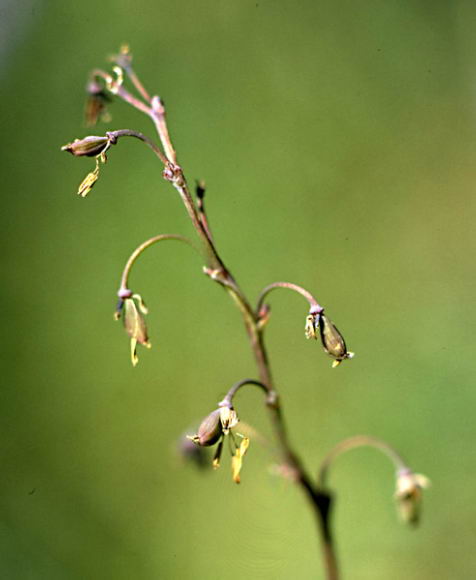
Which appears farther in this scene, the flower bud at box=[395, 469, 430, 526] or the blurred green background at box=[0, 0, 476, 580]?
the blurred green background at box=[0, 0, 476, 580]

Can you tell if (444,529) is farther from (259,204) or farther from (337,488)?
(259,204)

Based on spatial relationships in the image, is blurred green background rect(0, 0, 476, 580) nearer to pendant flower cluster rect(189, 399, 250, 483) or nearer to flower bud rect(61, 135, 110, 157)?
pendant flower cluster rect(189, 399, 250, 483)

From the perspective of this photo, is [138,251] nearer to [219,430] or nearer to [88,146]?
[88,146]

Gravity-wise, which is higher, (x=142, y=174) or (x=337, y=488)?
(x=142, y=174)

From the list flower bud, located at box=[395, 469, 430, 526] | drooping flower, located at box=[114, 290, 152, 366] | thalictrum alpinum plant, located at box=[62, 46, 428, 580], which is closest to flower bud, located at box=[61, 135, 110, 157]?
thalictrum alpinum plant, located at box=[62, 46, 428, 580]

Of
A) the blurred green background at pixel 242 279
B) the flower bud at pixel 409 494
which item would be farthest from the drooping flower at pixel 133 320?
the blurred green background at pixel 242 279

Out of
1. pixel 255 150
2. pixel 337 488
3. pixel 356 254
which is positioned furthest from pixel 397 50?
pixel 337 488
